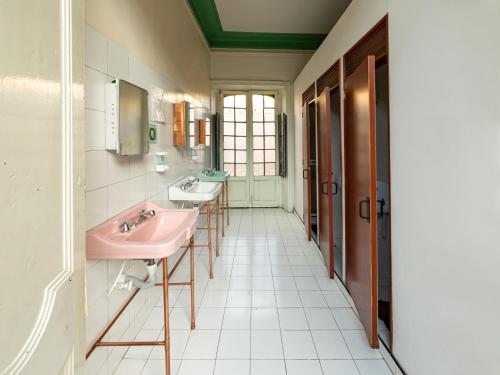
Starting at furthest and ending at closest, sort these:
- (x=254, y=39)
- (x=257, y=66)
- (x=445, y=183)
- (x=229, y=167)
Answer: (x=229, y=167), (x=257, y=66), (x=254, y=39), (x=445, y=183)

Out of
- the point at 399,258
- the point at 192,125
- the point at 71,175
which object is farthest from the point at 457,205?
the point at 192,125

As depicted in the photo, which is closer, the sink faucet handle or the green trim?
the sink faucet handle

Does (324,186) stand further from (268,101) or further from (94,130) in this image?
(268,101)

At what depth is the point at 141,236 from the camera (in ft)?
6.14

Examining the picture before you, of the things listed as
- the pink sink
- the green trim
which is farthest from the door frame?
the pink sink

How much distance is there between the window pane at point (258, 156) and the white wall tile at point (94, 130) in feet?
15.3

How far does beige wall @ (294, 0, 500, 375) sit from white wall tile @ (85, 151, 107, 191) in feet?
5.10

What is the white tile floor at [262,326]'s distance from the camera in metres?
1.77

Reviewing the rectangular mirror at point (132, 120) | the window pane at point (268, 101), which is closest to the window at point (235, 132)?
the window pane at point (268, 101)

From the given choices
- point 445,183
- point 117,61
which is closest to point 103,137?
point 117,61

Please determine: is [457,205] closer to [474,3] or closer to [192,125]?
[474,3]

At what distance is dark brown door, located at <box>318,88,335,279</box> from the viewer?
280 centimetres

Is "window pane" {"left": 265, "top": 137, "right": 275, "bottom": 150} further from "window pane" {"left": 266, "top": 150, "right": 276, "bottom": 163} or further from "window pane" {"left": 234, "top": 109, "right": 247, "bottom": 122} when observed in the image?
"window pane" {"left": 234, "top": 109, "right": 247, "bottom": 122}

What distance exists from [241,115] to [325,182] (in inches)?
141
